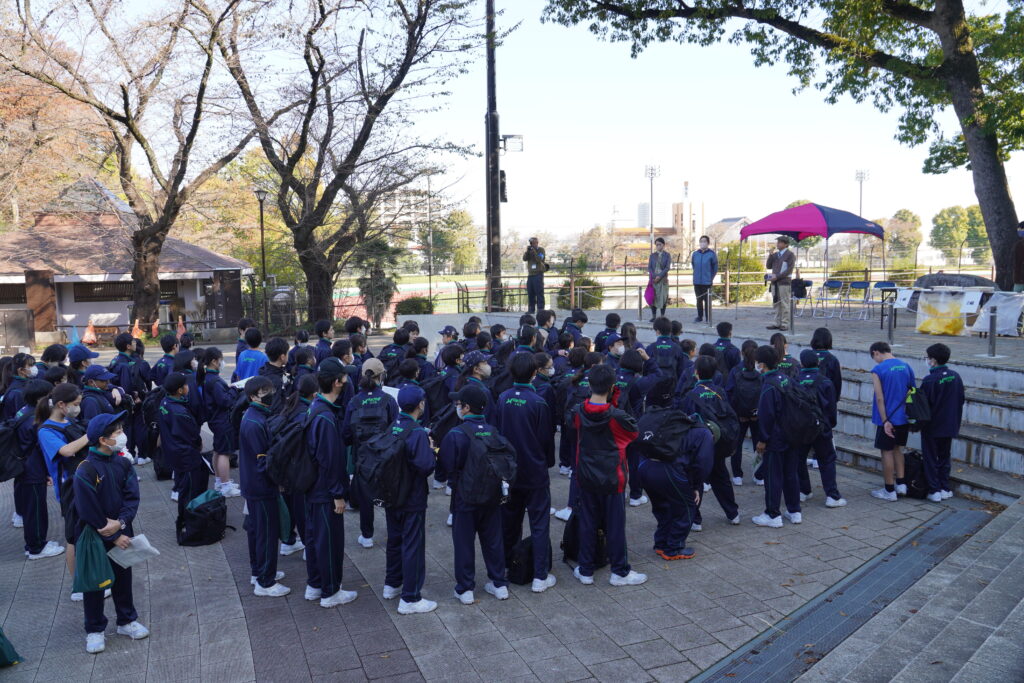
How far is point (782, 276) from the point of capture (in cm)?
1339

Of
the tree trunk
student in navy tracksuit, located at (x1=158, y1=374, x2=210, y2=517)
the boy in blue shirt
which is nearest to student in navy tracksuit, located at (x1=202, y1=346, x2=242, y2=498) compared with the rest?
student in navy tracksuit, located at (x1=158, y1=374, x2=210, y2=517)

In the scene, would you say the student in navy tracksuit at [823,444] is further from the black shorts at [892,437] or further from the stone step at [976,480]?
the stone step at [976,480]

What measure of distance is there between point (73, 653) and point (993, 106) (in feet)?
50.9

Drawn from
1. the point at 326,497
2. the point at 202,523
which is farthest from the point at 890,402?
the point at 202,523

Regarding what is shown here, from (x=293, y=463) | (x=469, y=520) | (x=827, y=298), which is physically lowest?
(x=469, y=520)

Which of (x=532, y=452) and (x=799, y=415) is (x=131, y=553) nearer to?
(x=532, y=452)

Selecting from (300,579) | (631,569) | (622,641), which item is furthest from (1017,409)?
(300,579)

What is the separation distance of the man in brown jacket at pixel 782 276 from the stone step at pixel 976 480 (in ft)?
15.4

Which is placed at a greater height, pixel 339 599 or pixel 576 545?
pixel 576 545

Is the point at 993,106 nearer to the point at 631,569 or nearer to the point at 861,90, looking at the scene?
the point at 861,90

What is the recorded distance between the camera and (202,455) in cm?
739

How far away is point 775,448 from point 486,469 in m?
3.17

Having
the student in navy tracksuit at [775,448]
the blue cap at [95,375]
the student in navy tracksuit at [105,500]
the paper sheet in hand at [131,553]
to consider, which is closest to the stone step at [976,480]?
the student in navy tracksuit at [775,448]

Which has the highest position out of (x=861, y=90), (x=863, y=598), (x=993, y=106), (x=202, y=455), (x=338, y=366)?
(x=861, y=90)
